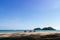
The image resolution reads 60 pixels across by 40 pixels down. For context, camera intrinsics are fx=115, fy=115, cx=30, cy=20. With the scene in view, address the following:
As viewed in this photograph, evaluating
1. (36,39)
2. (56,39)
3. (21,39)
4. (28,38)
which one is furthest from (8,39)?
(56,39)

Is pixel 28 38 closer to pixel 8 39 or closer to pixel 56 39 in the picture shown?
pixel 8 39

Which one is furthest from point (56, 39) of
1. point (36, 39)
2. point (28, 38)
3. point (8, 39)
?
point (8, 39)

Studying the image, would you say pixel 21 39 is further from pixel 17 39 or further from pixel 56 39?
pixel 56 39

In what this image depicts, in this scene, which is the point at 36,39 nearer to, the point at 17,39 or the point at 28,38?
the point at 28,38

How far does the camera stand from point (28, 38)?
20766 millimetres

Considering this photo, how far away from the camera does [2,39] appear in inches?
825

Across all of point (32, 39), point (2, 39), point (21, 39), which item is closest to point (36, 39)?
point (32, 39)

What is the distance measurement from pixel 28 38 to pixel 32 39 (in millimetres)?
745

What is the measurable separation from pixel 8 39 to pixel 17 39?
1624 mm

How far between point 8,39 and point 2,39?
1154 mm

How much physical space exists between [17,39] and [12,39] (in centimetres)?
91

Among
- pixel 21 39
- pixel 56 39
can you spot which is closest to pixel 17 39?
pixel 21 39

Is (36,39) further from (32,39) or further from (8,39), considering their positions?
(8,39)

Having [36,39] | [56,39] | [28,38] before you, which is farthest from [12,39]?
[56,39]
